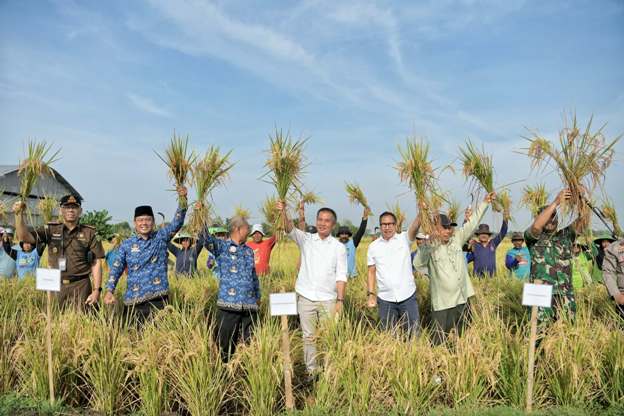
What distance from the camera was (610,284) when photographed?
4484 mm

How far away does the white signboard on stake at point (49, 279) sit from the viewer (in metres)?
3.88

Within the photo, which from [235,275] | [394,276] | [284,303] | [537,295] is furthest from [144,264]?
[537,295]

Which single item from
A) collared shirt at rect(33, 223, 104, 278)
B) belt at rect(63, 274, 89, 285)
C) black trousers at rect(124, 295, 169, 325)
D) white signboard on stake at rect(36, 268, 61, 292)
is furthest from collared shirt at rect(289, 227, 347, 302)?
belt at rect(63, 274, 89, 285)

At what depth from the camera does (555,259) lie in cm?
434

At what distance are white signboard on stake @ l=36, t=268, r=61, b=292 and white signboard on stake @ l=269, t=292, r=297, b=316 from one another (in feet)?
6.45

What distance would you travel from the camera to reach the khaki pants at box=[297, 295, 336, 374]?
160 inches

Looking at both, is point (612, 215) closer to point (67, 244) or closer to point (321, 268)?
point (321, 268)

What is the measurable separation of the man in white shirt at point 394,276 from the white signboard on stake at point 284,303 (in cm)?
131

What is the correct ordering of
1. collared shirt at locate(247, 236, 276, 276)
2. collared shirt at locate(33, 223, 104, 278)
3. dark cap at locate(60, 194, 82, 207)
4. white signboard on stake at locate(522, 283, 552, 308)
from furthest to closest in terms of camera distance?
collared shirt at locate(247, 236, 276, 276)
collared shirt at locate(33, 223, 104, 278)
dark cap at locate(60, 194, 82, 207)
white signboard on stake at locate(522, 283, 552, 308)

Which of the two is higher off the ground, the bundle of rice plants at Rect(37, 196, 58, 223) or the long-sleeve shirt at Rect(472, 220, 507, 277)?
the bundle of rice plants at Rect(37, 196, 58, 223)

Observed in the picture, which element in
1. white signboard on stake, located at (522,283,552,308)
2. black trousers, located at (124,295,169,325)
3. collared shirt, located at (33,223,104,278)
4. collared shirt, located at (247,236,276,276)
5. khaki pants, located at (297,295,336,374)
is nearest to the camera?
white signboard on stake, located at (522,283,552,308)

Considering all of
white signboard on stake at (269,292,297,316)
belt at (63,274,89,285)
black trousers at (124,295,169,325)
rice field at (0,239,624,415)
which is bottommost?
rice field at (0,239,624,415)

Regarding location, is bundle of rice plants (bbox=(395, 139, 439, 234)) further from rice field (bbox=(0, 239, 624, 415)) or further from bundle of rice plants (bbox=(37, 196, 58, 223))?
bundle of rice plants (bbox=(37, 196, 58, 223))

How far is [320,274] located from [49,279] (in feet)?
8.06
